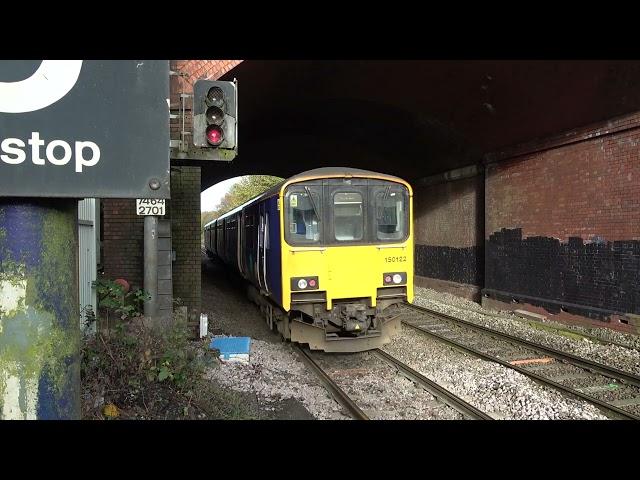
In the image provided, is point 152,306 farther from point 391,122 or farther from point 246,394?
point 391,122

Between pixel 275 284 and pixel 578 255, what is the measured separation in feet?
22.7

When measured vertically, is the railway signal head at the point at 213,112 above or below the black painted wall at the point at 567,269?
above

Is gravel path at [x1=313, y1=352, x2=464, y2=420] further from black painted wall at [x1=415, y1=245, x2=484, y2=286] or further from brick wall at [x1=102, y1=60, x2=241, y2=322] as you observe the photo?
black painted wall at [x1=415, y1=245, x2=484, y2=286]

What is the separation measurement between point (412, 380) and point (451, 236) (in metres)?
10.4

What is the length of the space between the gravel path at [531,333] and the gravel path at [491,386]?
1.91 meters

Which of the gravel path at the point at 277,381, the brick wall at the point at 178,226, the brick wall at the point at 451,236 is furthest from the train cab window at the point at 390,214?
the brick wall at the point at 451,236

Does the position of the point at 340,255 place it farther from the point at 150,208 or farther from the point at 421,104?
the point at 421,104

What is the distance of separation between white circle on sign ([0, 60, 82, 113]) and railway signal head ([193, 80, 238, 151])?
1.66m

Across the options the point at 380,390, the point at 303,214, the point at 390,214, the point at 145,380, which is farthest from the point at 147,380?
the point at 390,214

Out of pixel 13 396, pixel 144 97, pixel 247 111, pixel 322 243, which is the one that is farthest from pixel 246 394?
pixel 247 111

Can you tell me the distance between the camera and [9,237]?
2.05 meters

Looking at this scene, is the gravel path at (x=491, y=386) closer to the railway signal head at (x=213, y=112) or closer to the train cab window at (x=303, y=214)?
the train cab window at (x=303, y=214)

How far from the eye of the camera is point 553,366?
25.2 feet

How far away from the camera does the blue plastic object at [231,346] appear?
751cm
